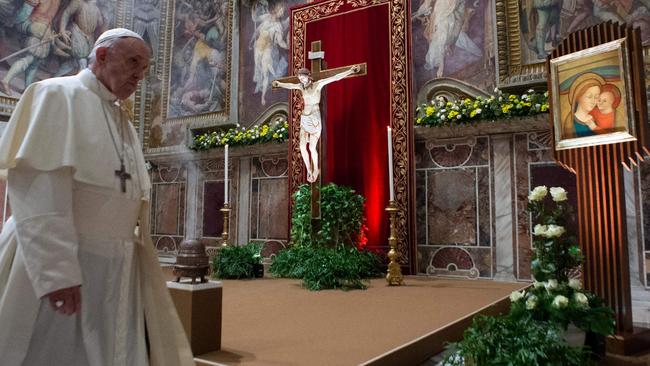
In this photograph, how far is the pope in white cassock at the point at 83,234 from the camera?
1.56 metres

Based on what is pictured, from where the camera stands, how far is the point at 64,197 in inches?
64.5

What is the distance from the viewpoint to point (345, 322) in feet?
12.7

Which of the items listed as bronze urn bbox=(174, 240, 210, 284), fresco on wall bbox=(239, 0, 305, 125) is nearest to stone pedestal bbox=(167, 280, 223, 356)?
bronze urn bbox=(174, 240, 210, 284)

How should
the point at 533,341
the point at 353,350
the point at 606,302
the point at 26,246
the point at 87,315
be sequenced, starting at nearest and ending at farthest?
the point at 26,246 < the point at 87,315 < the point at 533,341 < the point at 353,350 < the point at 606,302

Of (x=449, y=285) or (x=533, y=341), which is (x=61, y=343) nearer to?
(x=533, y=341)

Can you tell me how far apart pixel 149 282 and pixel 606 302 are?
11.9 feet

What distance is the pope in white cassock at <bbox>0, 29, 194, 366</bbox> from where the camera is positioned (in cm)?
156

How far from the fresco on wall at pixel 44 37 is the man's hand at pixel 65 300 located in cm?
1030

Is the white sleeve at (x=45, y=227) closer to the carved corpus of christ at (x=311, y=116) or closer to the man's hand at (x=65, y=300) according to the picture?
the man's hand at (x=65, y=300)

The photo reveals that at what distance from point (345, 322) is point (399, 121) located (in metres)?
4.60

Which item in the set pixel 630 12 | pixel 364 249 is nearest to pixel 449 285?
pixel 364 249

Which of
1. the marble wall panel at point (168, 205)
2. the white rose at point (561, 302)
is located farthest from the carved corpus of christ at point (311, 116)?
the white rose at point (561, 302)

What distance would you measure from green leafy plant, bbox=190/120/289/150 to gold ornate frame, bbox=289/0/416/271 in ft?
1.19

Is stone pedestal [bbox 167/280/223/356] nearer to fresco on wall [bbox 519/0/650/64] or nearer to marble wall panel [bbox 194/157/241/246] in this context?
fresco on wall [bbox 519/0/650/64]
